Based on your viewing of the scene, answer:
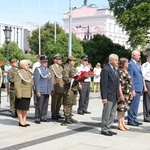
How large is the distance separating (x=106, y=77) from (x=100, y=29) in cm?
8068

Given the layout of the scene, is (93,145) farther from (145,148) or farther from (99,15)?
(99,15)

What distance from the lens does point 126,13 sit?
102 feet

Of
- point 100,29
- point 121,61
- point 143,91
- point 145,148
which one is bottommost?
point 145,148

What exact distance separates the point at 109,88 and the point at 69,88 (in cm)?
174

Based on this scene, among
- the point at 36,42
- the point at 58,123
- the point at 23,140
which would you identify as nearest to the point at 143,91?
the point at 58,123

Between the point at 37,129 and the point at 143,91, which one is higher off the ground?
the point at 143,91

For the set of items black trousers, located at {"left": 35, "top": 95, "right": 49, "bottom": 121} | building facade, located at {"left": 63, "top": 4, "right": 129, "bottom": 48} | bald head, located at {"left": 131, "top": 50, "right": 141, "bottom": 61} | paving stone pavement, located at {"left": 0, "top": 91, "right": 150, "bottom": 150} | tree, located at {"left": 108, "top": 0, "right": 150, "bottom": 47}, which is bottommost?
paving stone pavement, located at {"left": 0, "top": 91, "right": 150, "bottom": 150}

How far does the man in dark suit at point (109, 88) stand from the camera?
26.1 feet

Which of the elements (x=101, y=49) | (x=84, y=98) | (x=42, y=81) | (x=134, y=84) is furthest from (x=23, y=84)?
(x=101, y=49)

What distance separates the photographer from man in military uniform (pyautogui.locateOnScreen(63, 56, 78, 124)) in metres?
9.38

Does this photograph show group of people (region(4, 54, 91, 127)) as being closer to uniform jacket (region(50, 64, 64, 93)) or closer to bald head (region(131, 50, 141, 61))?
uniform jacket (region(50, 64, 64, 93))

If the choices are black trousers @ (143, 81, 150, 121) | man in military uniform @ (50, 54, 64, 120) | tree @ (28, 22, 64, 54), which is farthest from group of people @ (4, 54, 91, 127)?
tree @ (28, 22, 64, 54)

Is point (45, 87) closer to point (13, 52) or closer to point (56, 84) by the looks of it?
point (56, 84)

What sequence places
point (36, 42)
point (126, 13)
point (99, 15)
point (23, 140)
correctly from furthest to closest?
point (99, 15), point (36, 42), point (126, 13), point (23, 140)
